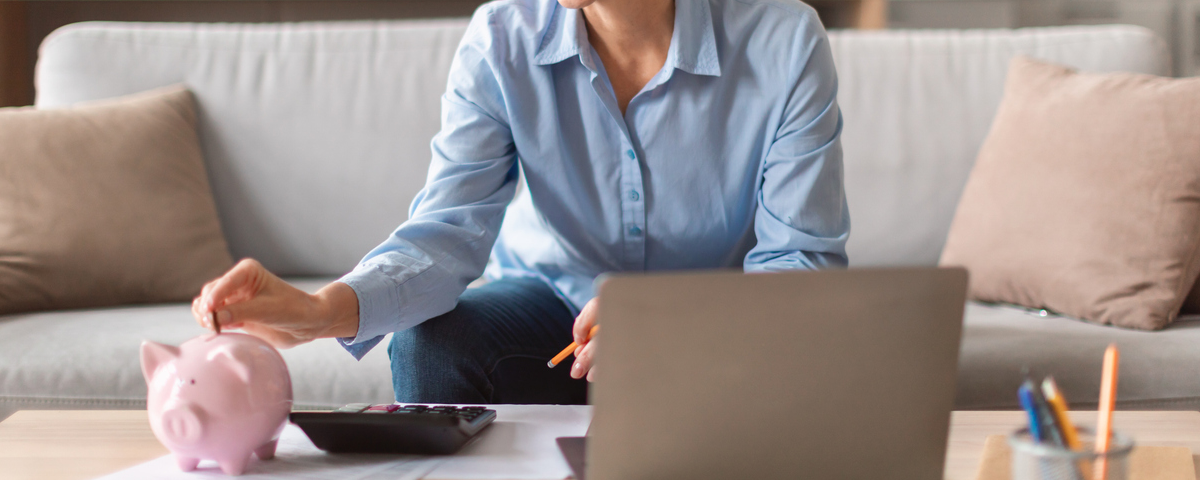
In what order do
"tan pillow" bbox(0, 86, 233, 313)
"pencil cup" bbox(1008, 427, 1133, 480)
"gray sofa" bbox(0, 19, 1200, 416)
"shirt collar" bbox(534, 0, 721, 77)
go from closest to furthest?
"pencil cup" bbox(1008, 427, 1133, 480) < "shirt collar" bbox(534, 0, 721, 77) < "tan pillow" bbox(0, 86, 233, 313) < "gray sofa" bbox(0, 19, 1200, 416)

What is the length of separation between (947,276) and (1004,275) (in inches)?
39.4

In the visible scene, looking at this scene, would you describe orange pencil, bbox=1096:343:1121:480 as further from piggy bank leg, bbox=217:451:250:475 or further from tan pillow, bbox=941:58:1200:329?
tan pillow, bbox=941:58:1200:329

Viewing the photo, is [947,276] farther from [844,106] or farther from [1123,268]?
[844,106]

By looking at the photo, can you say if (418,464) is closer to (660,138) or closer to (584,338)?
(584,338)

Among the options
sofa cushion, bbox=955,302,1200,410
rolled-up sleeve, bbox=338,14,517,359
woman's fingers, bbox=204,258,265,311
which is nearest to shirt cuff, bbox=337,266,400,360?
rolled-up sleeve, bbox=338,14,517,359

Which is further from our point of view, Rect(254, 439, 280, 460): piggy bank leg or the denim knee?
the denim knee

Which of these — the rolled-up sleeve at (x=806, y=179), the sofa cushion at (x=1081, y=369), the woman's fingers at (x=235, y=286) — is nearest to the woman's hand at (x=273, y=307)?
the woman's fingers at (x=235, y=286)

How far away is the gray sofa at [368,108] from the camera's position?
1610 mm

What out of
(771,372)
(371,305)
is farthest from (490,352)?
(771,372)

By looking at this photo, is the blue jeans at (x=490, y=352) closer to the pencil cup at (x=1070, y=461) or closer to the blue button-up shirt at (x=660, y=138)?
the blue button-up shirt at (x=660, y=138)

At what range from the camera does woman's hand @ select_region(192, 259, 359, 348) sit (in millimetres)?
655

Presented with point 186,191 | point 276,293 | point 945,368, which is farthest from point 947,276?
point 186,191

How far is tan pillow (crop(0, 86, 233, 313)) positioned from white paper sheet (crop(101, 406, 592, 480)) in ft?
3.00

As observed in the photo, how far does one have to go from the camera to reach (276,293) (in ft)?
2.35
